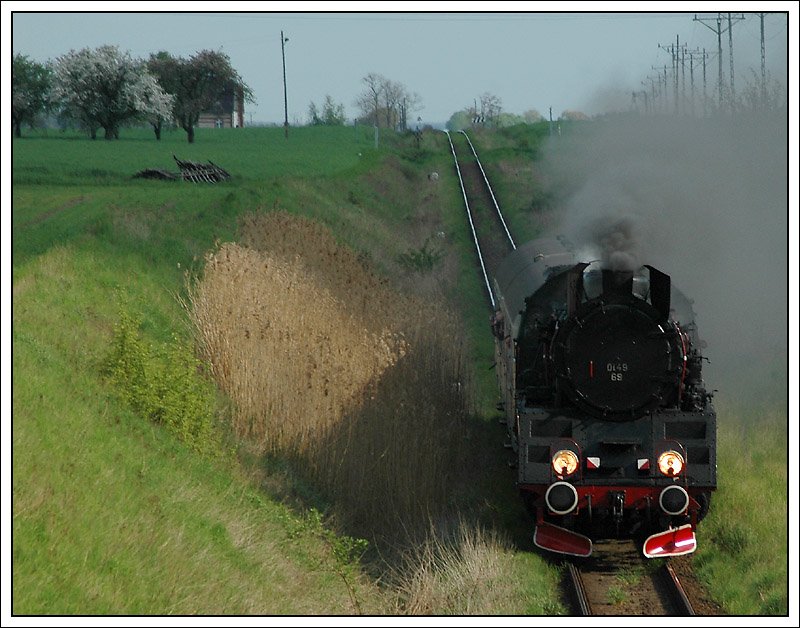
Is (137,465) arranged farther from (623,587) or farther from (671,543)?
(671,543)

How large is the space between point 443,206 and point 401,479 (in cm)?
2618

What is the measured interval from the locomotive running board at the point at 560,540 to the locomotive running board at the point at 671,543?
0.71 metres

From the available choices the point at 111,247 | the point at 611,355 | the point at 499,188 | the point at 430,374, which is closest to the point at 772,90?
the point at 430,374

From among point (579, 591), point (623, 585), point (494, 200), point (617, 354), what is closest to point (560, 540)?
point (623, 585)

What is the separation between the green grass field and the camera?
27.9 ft

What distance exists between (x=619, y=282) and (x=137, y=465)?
5819 mm

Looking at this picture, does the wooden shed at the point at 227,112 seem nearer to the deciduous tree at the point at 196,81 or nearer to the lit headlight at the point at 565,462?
the deciduous tree at the point at 196,81

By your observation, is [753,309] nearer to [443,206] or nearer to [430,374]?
[430,374]

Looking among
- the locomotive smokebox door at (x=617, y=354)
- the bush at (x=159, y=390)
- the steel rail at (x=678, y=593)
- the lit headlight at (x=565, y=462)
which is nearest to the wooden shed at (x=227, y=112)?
the bush at (x=159, y=390)

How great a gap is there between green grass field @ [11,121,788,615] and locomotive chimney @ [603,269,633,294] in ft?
10.7

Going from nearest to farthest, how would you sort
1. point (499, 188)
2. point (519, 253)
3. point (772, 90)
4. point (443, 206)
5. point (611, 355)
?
point (611, 355) < point (519, 253) < point (772, 90) < point (443, 206) < point (499, 188)

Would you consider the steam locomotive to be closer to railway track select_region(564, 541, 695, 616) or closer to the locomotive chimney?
the locomotive chimney

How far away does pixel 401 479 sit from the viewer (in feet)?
43.8

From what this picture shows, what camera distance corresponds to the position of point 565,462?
420 inches
